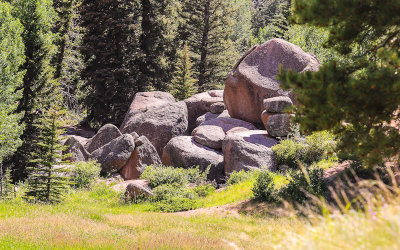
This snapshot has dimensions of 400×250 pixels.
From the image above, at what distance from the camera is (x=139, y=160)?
1984 centimetres

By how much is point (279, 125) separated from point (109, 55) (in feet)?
59.4

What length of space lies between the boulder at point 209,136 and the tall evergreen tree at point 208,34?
55.5 ft

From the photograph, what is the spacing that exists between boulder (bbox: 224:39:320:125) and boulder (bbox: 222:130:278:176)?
423 cm

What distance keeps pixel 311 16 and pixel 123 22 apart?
2719cm

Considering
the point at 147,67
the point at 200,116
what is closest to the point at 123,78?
the point at 147,67

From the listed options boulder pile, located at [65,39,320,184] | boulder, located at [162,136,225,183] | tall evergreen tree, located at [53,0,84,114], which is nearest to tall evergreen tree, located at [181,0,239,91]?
tall evergreen tree, located at [53,0,84,114]

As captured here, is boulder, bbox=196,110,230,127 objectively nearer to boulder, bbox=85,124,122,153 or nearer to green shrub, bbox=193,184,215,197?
boulder, bbox=85,124,122,153

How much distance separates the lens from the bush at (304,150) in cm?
1650

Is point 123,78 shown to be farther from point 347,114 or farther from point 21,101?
point 347,114

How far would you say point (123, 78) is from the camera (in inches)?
1228

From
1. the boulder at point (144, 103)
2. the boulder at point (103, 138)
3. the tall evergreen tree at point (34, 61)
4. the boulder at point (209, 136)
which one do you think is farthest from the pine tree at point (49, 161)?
the boulder at point (144, 103)

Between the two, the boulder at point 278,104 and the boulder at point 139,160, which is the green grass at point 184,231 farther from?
the boulder at point 278,104

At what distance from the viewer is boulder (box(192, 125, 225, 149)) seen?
65.8 feet

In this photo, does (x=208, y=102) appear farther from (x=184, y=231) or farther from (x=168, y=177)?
(x=184, y=231)
